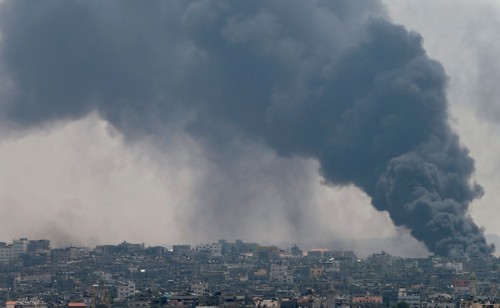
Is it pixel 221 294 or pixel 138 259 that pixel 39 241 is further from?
pixel 221 294

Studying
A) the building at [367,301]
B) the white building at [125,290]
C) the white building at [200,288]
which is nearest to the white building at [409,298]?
the building at [367,301]

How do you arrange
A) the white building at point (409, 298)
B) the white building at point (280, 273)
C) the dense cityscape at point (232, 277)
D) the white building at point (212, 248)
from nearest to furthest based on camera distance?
the dense cityscape at point (232, 277)
the white building at point (409, 298)
the white building at point (280, 273)
the white building at point (212, 248)

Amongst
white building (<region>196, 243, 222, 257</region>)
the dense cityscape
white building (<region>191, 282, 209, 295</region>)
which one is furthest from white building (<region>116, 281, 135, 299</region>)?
white building (<region>196, 243, 222, 257</region>)

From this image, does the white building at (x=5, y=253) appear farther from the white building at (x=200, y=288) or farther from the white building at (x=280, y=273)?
the white building at (x=200, y=288)

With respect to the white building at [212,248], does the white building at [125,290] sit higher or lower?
lower

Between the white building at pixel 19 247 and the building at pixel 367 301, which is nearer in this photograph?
the building at pixel 367 301

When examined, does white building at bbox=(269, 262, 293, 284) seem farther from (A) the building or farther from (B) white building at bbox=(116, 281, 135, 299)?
(A) the building
